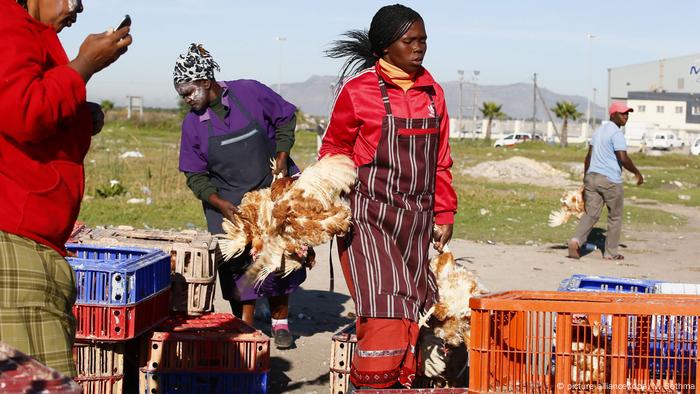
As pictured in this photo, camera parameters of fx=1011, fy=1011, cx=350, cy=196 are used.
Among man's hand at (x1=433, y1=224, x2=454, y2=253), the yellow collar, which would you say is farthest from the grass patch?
the yellow collar

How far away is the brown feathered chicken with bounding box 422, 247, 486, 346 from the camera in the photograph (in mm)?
5176

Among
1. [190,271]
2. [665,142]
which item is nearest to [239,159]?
[190,271]

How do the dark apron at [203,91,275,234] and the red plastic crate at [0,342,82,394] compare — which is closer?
the red plastic crate at [0,342,82,394]

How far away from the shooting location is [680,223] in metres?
17.1

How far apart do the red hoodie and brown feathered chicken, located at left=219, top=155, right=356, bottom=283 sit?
1.63 metres

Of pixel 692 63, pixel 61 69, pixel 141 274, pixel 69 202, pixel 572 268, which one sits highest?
pixel 692 63

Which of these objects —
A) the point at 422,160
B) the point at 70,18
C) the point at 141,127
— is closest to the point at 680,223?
the point at 422,160

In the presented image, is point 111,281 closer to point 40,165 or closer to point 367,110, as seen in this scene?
point 367,110

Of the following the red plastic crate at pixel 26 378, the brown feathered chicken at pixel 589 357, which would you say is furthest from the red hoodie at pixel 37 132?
the brown feathered chicken at pixel 589 357

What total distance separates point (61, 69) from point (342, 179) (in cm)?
187

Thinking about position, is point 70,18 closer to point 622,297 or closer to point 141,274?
point 141,274

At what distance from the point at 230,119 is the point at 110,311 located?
1978mm

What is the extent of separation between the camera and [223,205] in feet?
21.9

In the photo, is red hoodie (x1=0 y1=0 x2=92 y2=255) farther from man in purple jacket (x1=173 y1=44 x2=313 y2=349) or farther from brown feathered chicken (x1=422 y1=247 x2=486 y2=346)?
man in purple jacket (x1=173 y1=44 x2=313 y2=349)
